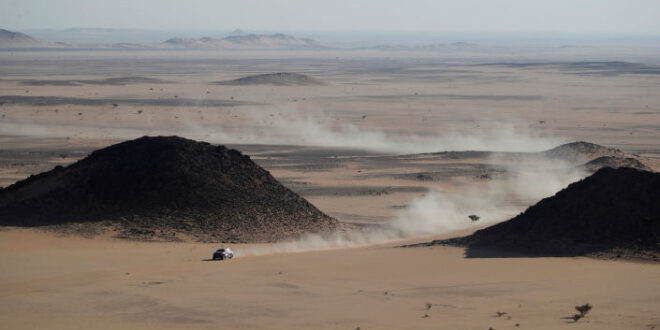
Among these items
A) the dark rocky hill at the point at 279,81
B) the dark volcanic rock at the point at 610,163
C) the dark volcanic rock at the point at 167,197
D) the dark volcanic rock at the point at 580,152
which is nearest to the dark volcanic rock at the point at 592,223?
the dark volcanic rock at the point at 167,197

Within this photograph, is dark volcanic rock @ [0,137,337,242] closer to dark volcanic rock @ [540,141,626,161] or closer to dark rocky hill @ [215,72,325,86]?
dark volcanic rock @ [540,141,626,161]

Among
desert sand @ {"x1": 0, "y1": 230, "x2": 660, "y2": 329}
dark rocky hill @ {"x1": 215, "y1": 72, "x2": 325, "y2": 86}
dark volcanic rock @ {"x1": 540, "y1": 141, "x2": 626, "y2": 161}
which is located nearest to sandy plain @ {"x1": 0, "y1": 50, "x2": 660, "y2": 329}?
desert sand @ {"x1": 0, "y1": 230, "x2": 660, "y2": 329}

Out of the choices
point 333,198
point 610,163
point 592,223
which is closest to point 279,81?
point 610,163

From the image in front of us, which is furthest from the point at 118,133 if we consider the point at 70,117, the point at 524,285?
the point at 524,285

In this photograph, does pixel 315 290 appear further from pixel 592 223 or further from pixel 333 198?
pixel 333 198

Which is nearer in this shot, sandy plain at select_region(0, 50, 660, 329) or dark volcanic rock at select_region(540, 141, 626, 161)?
sandy plain at select_region(0, 50, 660, 329)
